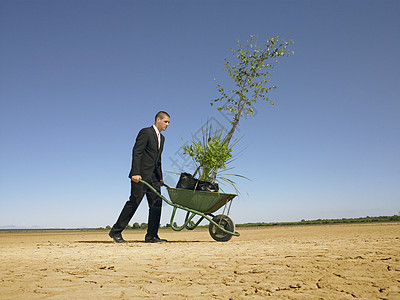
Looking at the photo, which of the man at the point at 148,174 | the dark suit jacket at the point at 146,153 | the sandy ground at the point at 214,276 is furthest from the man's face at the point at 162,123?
the sandy ground at the point at 214,276

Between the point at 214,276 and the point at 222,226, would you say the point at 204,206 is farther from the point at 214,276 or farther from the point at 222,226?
the point at 214,276

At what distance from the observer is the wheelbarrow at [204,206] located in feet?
16.9

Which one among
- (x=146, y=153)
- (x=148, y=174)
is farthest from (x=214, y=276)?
(x=146, y=153)

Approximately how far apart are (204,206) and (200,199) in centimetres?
14

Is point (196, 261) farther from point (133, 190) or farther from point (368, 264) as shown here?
point (133, 190)

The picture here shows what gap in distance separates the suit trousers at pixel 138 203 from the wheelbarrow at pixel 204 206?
22 cm

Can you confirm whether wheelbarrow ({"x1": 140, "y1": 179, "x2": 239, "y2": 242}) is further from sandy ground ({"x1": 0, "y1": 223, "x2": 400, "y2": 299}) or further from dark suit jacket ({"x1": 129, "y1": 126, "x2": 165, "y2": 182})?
sandy ground ({"x1": 0, "y1": 223, "x2": 400, "y2": 299})

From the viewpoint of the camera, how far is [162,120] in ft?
18.0

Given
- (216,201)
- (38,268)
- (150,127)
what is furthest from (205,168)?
(38,268)

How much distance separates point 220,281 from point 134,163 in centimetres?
317

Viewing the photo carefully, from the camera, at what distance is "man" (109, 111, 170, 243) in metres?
5.26

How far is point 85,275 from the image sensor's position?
8.99ft

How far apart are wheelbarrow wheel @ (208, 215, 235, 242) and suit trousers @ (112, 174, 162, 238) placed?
2.92ft

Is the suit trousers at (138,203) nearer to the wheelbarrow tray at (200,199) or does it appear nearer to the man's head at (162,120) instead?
the wheelbarrow tray at (200,199)
